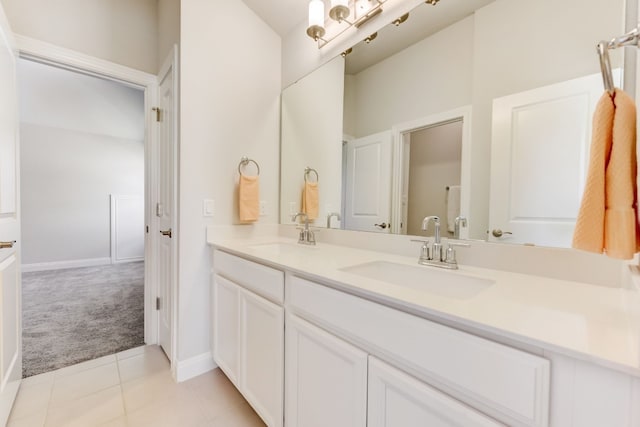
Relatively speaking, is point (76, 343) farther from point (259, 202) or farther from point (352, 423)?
point (352, 423)

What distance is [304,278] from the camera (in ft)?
3.43

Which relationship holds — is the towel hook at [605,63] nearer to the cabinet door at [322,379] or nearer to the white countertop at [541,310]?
the white countertop at [541,310]

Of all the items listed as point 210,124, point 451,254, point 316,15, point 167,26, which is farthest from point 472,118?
point 167,26

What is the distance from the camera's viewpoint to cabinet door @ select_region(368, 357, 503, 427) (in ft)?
2.02

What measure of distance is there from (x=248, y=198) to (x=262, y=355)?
979mm

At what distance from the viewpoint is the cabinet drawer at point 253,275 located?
3.82ft

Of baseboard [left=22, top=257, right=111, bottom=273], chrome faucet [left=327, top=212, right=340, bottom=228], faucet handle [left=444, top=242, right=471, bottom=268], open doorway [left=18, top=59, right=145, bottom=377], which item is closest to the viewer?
faucet handle [left=444, top=242, right=471, bottom=268]

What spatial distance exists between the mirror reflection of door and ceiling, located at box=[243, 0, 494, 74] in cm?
46

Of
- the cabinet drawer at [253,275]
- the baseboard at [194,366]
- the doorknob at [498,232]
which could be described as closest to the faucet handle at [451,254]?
the doorknob at [498,232]

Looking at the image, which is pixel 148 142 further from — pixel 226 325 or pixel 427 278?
pixel 427 278

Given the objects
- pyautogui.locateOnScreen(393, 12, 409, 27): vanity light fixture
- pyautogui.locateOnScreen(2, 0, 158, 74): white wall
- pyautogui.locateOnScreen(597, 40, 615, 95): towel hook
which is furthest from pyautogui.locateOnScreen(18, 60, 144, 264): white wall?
pyautogui.locateOnScreen(597, 40, 615, 95): towel hook

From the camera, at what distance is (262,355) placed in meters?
1.25

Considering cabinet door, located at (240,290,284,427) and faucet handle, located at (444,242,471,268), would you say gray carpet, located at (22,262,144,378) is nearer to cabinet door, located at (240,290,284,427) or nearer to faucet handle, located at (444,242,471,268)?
cabinet door, located at (240,290,284,427)

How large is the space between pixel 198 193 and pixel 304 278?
1023mm
